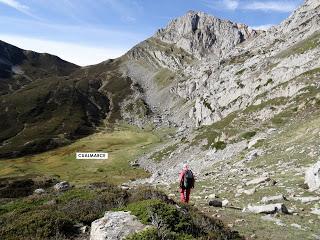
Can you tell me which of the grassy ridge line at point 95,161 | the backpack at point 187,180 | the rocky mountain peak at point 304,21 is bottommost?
the grassy ridge line at point 95,161

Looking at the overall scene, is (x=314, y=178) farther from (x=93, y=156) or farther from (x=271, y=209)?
(x=93, y=156)

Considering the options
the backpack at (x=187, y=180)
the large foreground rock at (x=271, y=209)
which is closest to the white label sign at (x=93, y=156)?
the backpack at (x=187, y=180)

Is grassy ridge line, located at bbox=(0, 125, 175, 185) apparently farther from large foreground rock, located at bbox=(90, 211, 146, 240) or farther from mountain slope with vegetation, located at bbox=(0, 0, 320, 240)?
large foreground rock, located at bbox=(90, 211, 146, 240)

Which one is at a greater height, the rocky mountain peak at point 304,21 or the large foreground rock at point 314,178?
the rocky mountain peak at point 304,21

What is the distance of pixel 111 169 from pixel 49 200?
7396 centimetres

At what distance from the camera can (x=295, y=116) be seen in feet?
189

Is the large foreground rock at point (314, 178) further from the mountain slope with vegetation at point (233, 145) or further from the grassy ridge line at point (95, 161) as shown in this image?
the grassy ridge line at point (95, 161)

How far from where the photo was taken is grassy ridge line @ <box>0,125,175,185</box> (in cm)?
9125

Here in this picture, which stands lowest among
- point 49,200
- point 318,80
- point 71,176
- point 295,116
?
point 71,176

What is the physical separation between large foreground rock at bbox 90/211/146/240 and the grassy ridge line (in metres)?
62.5

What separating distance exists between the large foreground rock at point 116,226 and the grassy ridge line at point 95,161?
62.5 meters

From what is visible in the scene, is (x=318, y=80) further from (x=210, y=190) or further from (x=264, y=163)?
(x=210, y=190)

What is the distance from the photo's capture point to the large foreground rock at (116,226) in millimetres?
14375

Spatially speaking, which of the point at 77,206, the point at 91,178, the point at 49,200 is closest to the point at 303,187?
the point at 77,206
